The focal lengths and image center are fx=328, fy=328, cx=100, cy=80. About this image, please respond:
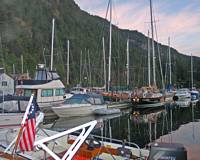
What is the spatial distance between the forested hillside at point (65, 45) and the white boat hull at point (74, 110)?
1158 inches

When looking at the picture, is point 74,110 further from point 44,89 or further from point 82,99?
point 44,89

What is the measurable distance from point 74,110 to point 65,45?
76.5m

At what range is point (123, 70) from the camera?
196ft

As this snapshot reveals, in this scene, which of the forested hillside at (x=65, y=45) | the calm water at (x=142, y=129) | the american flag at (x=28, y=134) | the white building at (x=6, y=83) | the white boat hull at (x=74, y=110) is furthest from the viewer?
the forested hillside at (x=65, y=45)

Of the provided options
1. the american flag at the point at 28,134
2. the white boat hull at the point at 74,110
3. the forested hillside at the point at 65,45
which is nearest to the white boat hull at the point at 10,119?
the white boat hull at the point at 74,110

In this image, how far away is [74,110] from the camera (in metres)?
25.7

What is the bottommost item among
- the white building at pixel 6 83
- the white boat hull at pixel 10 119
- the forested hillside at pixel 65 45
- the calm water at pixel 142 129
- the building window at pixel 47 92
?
the calm water at pixel 142 129

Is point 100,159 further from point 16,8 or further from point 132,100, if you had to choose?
point 16,8

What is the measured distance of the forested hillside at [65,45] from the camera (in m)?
63.2

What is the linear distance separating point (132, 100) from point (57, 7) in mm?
99437

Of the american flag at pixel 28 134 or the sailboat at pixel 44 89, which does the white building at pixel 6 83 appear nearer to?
the sailboat at pixel 44 89

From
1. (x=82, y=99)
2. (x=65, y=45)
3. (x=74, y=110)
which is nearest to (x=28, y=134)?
(x=74, y=110)

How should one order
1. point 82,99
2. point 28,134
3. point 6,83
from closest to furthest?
point 28,134 < point 82,99 < point 6,83

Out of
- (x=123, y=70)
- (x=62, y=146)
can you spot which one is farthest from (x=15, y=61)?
(x=62, y=146)
